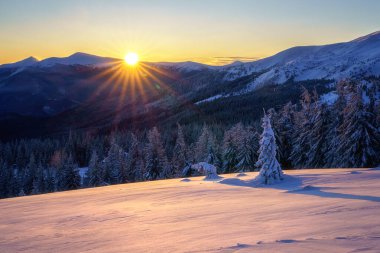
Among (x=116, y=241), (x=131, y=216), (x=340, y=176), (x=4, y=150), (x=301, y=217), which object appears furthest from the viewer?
(x=4, y=150)

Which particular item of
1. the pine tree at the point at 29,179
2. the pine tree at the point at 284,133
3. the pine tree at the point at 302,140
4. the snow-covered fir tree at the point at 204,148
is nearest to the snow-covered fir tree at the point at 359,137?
the pine tree at the point at 302,140

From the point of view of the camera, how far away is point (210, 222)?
27.3 feet

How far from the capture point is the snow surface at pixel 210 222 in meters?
6.14

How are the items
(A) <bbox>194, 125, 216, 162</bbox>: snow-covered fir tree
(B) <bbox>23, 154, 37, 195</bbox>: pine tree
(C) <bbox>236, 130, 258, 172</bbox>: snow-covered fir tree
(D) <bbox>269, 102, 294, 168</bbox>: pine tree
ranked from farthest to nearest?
(B) <bbox>23, 154, 37, 195</bbox>: pine tree → (A) <bbox>194, 125, 216, 162</bbox>: snow-covered fir tree → (C) <bbox>236, 130, 258, 172</bbox>: snow-covered fir tree → (D) <bbox>269, 102, 294, 168</bbox>: pine tree

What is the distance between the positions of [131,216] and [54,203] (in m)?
5.38

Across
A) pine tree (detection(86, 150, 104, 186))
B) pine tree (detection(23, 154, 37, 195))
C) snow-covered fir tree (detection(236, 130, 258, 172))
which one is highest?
snow-covered fir tree (detection(236, 130, 258, 172))

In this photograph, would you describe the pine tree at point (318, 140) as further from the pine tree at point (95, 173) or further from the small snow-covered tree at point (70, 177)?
the small snow-covered tree at point (70, 177)

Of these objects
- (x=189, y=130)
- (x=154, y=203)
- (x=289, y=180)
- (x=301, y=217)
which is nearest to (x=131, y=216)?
(x=154, y=203)

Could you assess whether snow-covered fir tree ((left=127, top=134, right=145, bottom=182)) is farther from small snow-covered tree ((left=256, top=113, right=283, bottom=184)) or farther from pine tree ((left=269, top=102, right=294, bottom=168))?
small snow-covered tree ((left=256, top=113, right=283, bottom=184))

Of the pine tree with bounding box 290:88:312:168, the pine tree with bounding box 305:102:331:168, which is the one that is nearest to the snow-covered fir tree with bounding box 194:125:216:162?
the pine tree with bounding box 290:88:312:168

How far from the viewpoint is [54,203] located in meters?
13.9

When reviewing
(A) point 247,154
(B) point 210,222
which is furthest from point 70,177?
(B) point 210,222

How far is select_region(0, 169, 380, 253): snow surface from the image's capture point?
→ 6.14 meters

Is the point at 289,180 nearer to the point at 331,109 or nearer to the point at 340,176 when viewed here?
the point at 340,176
